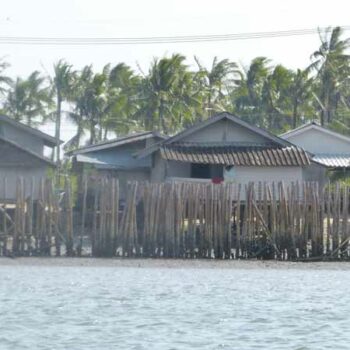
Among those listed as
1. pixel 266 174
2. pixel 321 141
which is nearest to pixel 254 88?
pixel 321 141

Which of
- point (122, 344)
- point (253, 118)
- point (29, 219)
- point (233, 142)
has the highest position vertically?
point (253, 118)

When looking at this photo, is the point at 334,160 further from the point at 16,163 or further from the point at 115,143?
the point at 16,163

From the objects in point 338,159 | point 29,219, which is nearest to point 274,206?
point 29,219

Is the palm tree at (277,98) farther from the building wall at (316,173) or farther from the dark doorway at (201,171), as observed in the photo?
the dark doorway at (201,171)

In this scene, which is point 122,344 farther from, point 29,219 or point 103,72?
point 103,72

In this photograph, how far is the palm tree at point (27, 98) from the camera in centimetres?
6950

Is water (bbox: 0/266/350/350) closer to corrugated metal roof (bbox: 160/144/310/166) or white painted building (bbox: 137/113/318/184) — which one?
corrugated metal roof (bbox: 160/144/310/166)

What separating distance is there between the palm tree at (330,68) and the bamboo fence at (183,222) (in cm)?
3672

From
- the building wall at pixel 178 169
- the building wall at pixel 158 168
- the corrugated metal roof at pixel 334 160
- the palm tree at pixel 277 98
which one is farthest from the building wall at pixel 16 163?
the palm tree at pixel 277 98

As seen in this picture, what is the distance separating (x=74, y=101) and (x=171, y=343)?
5214 cm

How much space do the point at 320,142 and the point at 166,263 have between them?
77.9 feet

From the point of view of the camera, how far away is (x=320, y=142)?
51.2 metres

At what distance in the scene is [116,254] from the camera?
1148 inches

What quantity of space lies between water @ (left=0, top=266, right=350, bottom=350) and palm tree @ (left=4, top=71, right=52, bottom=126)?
140 ft
